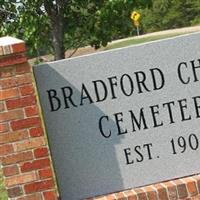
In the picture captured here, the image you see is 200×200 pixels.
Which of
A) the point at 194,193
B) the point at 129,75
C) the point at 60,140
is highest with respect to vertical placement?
the point at 129,75

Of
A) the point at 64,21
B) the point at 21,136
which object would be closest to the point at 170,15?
the point at 64,21

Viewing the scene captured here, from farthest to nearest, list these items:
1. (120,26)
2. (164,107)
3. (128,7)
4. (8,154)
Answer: (120,26) < (128,7) < (164,107) < (8,154)

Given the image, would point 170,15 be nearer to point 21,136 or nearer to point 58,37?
point 58,37

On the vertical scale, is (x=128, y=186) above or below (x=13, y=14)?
below

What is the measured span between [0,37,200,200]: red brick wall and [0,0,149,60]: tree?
4.64 metres

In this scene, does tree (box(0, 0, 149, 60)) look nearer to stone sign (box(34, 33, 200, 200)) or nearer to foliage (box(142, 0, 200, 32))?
stone sign (box(34, 33, 200, 200))

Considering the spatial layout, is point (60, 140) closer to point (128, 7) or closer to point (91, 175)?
point (91, 175)

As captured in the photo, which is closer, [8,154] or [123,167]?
[8,154]

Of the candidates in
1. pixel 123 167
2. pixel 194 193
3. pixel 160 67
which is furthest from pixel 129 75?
pixel 194 193

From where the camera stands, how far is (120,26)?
10.6 m

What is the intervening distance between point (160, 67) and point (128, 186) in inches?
40.9

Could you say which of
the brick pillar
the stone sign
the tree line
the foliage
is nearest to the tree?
the tree line

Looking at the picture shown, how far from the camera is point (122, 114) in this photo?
5.34 metres

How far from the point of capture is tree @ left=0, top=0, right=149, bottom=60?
962 cm
